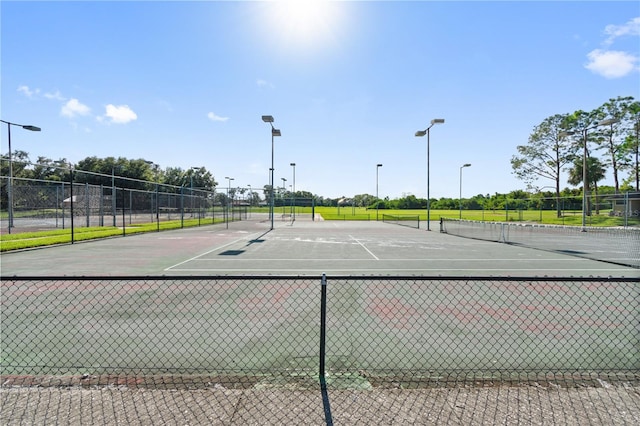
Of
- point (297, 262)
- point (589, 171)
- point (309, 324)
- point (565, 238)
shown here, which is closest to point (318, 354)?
point (309, 324)

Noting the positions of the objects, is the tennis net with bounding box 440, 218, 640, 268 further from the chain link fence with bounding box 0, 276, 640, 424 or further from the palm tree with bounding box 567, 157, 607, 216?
the palm tree with bounding box 567, 157, 607, 216

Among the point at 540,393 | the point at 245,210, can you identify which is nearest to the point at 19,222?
the point at 245,210

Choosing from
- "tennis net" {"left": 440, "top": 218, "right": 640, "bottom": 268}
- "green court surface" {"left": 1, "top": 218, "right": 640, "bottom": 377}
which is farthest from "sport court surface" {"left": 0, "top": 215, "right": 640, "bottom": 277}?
"tennis net" {"left": 440, "top": 218, "right": 640, "bottom": 268}

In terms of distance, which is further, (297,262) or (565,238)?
(565,238)

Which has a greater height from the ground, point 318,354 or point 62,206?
point 62,206

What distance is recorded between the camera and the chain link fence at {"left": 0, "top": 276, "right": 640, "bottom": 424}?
10.3 feet

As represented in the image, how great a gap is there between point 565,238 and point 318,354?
941 inches

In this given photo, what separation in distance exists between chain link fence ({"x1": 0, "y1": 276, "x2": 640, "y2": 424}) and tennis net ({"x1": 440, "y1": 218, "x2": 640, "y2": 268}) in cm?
1033

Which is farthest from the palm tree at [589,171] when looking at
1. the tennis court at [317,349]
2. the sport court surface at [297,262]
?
the tennis court at [317,349]

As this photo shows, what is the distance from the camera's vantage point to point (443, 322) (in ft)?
18.9

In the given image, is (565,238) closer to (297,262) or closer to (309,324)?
(297,262)

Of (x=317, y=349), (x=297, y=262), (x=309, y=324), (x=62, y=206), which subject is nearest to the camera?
(x=317, y=349)

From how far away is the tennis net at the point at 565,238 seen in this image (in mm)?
15796

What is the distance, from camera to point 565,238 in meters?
22.6
